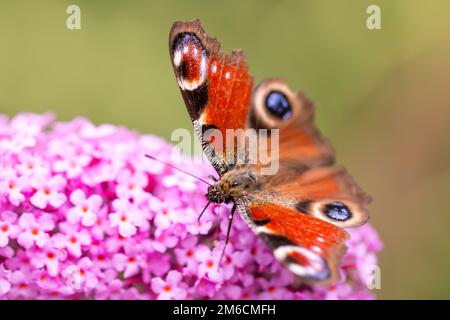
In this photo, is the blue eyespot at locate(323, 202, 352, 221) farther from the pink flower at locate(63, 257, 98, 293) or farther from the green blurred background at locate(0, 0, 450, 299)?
the green blurred background at locate(0, 0, 450, 299)

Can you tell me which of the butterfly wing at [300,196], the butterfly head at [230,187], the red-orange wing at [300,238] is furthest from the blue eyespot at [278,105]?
the red-orange wing at [300,238]

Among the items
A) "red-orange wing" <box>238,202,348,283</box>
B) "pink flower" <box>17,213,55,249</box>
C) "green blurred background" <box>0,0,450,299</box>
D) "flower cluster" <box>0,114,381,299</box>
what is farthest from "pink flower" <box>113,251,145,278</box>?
"green blurred background" <box>0,0,450,299</box>

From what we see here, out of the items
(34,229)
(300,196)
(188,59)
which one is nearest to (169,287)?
(34,229)

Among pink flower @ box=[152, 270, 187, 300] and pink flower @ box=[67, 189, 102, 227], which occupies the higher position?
pink flower @ box=[67, 189, 102, 227]

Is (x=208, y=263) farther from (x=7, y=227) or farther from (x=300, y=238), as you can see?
(x=7, y=227)

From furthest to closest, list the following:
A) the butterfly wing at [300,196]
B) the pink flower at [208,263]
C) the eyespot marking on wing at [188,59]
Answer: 1. the eyespot marking on wing at [188,59]
2. the pink flower at [208,263]
3. the butterfly wing at [300,196]

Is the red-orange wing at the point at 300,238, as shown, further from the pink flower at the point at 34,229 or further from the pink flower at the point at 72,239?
the pink flower at the point at 34,229
